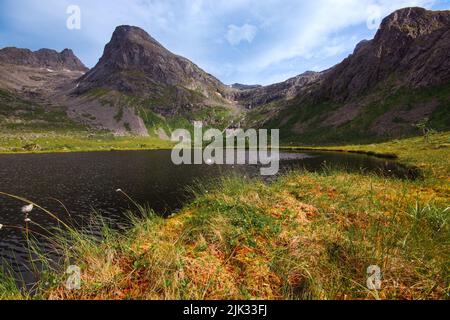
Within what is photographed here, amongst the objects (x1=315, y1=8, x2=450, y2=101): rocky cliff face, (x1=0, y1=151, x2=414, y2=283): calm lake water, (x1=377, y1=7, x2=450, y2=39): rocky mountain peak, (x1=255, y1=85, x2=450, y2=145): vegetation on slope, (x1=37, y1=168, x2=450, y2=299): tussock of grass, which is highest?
(x1=377, y1=7, x2=450, y2=39): rocky mountain peak

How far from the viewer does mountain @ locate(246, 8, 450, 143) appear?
124875mm

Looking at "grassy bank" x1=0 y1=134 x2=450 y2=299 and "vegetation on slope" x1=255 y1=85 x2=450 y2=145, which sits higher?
"vegetation on slope" x1=255 y1=85 x2=450 y2=145

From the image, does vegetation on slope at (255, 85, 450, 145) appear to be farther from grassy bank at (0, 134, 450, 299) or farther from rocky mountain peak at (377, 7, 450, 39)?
grassy bank at (0, 134, 450, 299)

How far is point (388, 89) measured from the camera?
497ft

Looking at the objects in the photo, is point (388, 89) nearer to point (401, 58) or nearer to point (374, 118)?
point (401, 58)

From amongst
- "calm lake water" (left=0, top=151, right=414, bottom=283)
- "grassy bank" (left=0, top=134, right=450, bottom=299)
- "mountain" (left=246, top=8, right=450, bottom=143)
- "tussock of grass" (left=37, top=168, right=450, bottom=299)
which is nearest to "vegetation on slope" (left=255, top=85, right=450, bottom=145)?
"mountain" (left=246, top=8, right=450, bottom=143)

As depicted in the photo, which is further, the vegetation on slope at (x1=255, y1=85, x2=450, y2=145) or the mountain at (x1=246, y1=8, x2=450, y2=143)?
the mountain at (x1=246, y1=8, x2=450, y2=143)

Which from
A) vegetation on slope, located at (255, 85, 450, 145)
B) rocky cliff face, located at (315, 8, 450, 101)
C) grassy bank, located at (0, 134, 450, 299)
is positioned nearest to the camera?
grassy bank, located at (0, 134, 450, 299)

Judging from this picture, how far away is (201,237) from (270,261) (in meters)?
2.65

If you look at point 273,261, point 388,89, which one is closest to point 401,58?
point 388,89

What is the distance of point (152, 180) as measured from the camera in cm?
4359

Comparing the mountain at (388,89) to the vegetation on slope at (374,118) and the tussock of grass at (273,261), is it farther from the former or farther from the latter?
the tussock of grass at (273,261)

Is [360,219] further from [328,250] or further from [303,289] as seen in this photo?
[303,289]

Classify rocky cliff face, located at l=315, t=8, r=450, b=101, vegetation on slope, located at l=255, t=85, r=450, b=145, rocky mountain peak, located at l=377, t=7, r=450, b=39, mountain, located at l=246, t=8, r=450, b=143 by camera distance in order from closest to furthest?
vegetation on slope, located at l=255, t=85, r=450, b=145, mountain, located at l=246, t=8, r=450, b=143, rocky cliff face, located at l=315, t=8, r=450, b=101, rocky mountain peak, located at l=377, t=7, r=450, b=39
